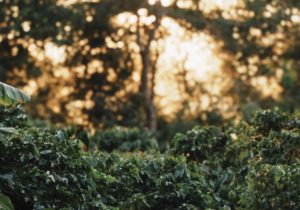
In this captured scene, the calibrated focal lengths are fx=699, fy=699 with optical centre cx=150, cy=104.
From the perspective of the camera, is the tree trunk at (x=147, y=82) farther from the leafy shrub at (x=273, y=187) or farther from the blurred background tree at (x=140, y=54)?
the leafy shrub at (x=273, y=187)

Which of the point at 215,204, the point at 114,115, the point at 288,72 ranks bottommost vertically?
the point at 215,204

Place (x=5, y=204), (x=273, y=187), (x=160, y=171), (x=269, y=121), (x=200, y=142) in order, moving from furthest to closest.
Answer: (x=200, y=142) → (x=269, y=121) → (x=160, y=171) → (x=273, y=187) → (x=5, y=204)

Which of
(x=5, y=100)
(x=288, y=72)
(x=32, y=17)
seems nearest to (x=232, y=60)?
(x=288, y=72)

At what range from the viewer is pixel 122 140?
16484mm

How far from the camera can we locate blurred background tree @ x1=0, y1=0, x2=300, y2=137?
23.3 m

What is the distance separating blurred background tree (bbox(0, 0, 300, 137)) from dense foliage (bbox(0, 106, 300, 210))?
40.6 ft

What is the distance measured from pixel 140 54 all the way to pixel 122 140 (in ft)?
31.7

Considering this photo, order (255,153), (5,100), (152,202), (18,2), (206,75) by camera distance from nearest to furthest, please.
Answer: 1. (5,100)
2. (152,202)
3. (255,153)
4. (18,2)
5. (206,75)

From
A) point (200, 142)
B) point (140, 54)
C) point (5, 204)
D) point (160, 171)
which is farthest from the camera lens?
point (140, 54)

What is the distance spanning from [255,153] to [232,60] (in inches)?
729

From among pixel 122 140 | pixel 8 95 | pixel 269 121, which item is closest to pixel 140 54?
pixel 122 140

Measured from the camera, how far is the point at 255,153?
33.7 ft

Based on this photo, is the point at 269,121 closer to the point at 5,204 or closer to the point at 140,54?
the point at 5,204

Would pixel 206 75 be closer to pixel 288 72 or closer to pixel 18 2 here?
pixel 288 72
